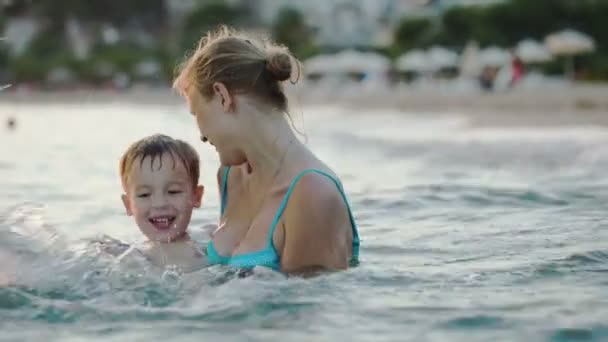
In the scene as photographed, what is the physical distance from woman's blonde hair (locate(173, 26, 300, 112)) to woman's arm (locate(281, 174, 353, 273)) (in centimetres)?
39

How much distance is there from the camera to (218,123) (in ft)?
14.8

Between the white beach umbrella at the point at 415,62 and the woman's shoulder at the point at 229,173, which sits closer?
the woman's shoulder at the point at 229,173

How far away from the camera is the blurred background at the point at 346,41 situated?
44406 mm

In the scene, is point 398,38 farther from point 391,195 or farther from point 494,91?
point 391,195

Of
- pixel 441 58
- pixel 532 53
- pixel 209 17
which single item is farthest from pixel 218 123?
pixel 209 17

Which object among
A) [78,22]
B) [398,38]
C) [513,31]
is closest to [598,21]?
[513,31]

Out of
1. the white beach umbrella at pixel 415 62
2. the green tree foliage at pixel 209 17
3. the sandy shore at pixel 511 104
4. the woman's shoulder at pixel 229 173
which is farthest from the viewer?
the green tree foliage at pixel 209 17

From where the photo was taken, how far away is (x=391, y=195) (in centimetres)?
857

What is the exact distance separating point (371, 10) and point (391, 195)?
270ft

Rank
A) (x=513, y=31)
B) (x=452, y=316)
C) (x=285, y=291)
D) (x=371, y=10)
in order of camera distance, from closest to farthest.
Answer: (x=452, y=316) < (x=285, y=291) < (x=513, y=31) < (x=371, y=10)

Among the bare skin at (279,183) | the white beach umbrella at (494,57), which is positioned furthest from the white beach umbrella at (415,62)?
the bare skin at (279,183)

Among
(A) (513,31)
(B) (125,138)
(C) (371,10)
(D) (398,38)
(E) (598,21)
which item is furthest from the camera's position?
(C) (371,10)

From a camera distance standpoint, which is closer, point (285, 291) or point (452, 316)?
point (452, 316)

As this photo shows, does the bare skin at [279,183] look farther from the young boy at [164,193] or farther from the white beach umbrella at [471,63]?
the white beach umbrella at [471,63]
